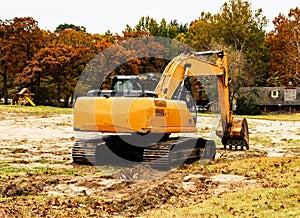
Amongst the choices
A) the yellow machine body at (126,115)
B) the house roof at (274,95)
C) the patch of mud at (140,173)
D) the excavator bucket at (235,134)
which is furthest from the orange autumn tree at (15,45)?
the patch of mud at (140,173)

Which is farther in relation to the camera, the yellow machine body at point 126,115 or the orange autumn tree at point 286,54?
the orange autumn tree at point 286,54

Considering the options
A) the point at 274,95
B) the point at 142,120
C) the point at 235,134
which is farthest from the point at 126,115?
the point at 274,95

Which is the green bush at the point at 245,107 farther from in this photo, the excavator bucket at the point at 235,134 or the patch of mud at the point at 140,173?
the patch of mud at the point at 140,173

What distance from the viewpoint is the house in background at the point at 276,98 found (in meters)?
61.6

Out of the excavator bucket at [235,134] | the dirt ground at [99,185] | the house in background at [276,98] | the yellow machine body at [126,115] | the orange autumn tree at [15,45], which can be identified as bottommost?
the dirt ground at [99,185]

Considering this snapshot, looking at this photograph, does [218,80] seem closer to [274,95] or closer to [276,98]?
[274,95]

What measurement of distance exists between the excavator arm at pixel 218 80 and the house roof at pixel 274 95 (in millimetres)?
45544

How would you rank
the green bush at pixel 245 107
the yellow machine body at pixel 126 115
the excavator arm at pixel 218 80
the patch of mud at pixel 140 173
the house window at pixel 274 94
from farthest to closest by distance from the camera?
the house window at pixel 274 94, the green bush at pixel 245 107, the excavator arm at pixel 218 80, the yellow machine body at pixel 126 115, the patch of mud at pixel 140 173

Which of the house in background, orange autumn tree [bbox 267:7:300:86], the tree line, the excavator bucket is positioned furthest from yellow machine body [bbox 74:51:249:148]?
orange autumn tree [bbox 267:7:300:86]

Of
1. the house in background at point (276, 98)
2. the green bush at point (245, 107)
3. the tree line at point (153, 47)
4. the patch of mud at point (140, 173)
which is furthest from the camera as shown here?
the house in background at point (276, 98)

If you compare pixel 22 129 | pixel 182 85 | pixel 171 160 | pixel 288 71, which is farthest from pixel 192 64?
pixel 288 71

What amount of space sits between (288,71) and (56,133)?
49.5 meters

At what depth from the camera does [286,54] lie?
6675cm

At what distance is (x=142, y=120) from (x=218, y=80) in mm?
5031
